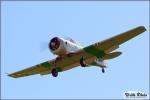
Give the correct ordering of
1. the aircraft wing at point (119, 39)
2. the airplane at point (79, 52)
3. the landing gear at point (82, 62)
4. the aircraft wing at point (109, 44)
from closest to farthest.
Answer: the aircraft wing at point (119, 39), the aircraft wing at point (109, 44), the airplane at point (79, 52), the landing gear at point (82, 62)

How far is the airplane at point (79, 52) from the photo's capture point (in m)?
32.9

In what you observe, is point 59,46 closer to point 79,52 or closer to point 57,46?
point 57,46

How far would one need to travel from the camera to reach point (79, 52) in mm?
33688

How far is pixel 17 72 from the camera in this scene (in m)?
37.3

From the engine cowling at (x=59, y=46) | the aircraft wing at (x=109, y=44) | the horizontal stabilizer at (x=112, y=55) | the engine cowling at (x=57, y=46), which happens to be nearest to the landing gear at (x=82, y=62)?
the aircraft wing at (x=109, y=44)

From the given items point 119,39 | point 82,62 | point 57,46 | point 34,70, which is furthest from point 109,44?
point 34,70

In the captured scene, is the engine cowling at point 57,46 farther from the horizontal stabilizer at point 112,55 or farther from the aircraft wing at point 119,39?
the horizontal stabilizer at point 112,55

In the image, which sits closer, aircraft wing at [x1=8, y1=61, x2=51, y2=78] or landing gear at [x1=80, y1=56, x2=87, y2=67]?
landing gear at [x1=80, y1=56, x2=87, y2=67]

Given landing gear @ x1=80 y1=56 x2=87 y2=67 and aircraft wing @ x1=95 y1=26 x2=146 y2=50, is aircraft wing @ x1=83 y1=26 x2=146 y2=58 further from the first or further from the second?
landing gear @ x1=80 y1=56 x2=87 y2=67

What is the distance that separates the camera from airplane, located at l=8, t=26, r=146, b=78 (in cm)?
3291

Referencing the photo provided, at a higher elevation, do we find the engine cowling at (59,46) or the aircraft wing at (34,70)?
the engine cowling at (59,46)

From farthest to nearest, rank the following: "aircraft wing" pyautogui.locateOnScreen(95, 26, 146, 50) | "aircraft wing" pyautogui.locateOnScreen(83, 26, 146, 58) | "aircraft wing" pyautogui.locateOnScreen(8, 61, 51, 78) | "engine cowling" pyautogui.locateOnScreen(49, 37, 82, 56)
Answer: "aircraft wing" pyautogui.locateOnScreen(8, 61, 51, 78) < "engine cowling" pyautogui.locateOnScreen(49, 37, 82, 56) < "aircraft wing" pyautogui.locateOnScreen(83, 26, 146, 58) < "aircraft wing" pyautogui.locateOnScreen(95, 26, 146, 50)

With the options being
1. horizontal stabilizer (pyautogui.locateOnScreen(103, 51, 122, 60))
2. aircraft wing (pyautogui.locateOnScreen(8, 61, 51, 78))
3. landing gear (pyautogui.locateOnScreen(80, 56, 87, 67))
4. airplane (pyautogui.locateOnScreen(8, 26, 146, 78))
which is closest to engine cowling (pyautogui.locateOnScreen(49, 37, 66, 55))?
airplane (pyautogui.locateOnScreen(8, 26, 146, 78))

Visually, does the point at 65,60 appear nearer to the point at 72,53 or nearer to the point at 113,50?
the point at 72,53
